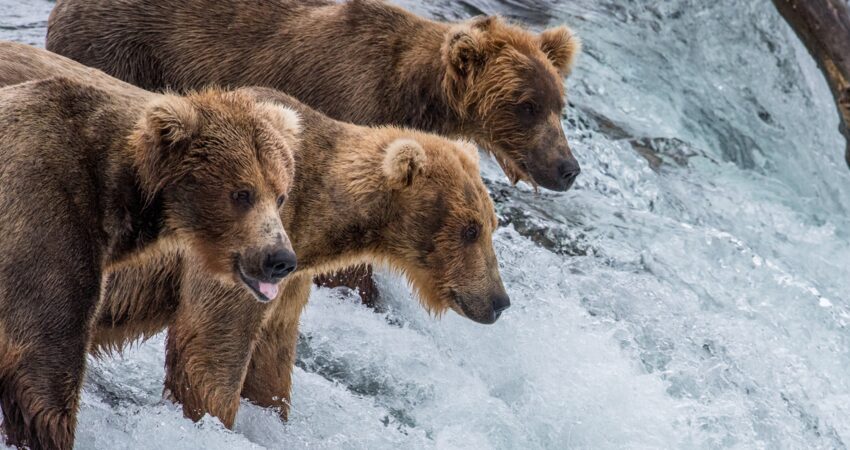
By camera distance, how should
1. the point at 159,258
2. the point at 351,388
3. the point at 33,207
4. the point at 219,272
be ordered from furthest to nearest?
the point at 351,388 < the point at 159,258 < the point at 219,272 < the point at 33,207

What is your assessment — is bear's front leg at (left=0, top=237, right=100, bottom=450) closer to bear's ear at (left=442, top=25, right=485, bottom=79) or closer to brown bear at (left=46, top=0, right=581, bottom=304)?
brown bear at (left=46, top=0, right=581, bottom=304)

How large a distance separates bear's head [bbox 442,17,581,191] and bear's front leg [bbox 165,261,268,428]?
2880 mm

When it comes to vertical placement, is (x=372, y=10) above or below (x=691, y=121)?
above

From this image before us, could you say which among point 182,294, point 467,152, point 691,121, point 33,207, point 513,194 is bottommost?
point 691,121

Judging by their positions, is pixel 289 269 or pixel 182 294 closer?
pixel 289 269

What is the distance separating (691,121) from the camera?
13844 mm

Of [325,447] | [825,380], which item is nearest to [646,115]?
[825,380]

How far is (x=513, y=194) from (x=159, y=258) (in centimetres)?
452

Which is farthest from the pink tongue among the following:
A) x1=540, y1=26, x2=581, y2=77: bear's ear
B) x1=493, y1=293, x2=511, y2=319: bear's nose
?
x1=540, y1=26, x2=581, y2=77: bear's ear

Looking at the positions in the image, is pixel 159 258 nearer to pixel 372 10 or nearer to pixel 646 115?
pixel 372 10

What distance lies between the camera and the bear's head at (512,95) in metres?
9.15

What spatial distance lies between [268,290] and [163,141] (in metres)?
0.77

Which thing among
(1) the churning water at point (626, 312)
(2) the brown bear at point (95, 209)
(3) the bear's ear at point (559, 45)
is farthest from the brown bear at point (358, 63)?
(2) the brown bear at point (95, 209)

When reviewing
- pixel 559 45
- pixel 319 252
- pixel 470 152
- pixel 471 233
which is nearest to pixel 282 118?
pixel 319 252
